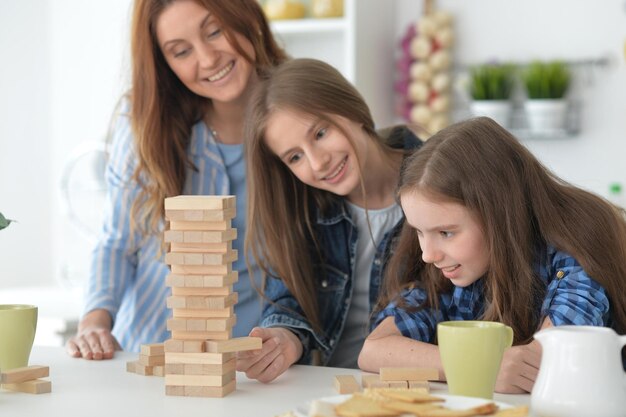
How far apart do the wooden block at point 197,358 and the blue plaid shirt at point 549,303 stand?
1.35ft

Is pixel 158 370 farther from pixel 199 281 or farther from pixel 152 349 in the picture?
pixel 199 281

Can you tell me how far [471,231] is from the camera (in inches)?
62.8

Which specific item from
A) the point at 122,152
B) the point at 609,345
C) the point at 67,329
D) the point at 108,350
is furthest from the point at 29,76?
the point at 609,345

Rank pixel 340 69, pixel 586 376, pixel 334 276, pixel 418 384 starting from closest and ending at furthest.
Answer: pixel 586 376, pixel 418 384, pixel 334 276, pixel 340 69

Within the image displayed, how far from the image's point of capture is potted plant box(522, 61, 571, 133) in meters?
3.31

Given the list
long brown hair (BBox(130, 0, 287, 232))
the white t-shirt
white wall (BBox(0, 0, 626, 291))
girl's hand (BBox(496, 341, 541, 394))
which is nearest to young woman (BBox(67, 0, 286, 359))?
long brown hair (BBox(130, 0, 287, 232))

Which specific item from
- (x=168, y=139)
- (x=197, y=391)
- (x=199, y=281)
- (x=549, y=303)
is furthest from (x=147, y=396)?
(x=168, y=139)

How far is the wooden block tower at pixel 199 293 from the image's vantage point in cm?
138

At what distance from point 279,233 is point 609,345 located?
97 centimetres

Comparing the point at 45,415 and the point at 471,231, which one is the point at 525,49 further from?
the point at 45,415

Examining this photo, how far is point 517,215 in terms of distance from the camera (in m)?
1.60

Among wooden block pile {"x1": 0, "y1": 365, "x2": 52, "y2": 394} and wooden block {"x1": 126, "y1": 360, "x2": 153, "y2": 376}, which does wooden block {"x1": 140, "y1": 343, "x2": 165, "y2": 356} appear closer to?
wooden block {"x1": 126, "y1": 360, "x2": 153, "y2": 376}

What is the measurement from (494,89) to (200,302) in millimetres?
2249

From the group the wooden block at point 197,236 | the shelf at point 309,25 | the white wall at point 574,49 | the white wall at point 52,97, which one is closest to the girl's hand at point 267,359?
the wooden block at point 197,236
